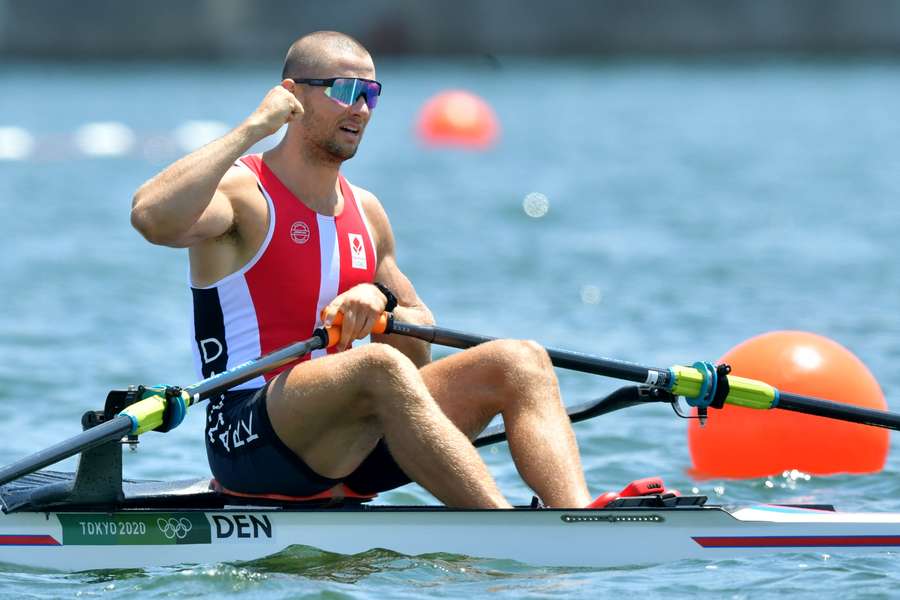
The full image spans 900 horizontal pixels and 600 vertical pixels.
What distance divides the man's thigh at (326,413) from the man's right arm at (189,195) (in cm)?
57

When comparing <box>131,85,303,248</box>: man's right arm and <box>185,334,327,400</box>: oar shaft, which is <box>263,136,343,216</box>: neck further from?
<box>185,334,327,400</box>: oar shaft

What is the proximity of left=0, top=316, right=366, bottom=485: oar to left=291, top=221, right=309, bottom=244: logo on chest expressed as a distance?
1.13ft

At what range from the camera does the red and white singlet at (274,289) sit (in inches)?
205

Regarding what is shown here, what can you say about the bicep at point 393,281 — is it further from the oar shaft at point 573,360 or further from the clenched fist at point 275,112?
the clenched fist at point 275,112

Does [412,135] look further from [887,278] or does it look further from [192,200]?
[192,200]

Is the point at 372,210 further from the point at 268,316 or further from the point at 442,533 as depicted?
the point at 442,533

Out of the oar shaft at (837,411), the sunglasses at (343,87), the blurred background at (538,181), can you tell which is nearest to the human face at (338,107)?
the sunglasses at (343,87)

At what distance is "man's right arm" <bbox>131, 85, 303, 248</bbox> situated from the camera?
484 centimetres

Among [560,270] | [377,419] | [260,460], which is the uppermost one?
[560,270]

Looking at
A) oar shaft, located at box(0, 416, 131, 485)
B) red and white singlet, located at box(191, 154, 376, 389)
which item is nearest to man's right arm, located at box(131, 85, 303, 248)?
red and white singlet, located at box(191, 154, 376, 389)

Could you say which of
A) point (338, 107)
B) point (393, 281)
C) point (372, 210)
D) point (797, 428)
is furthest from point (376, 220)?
point (797, 428)

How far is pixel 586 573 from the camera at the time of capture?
5051 mm

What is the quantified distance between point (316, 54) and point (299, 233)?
2.06ft

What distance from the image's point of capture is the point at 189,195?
4844 millimetres
